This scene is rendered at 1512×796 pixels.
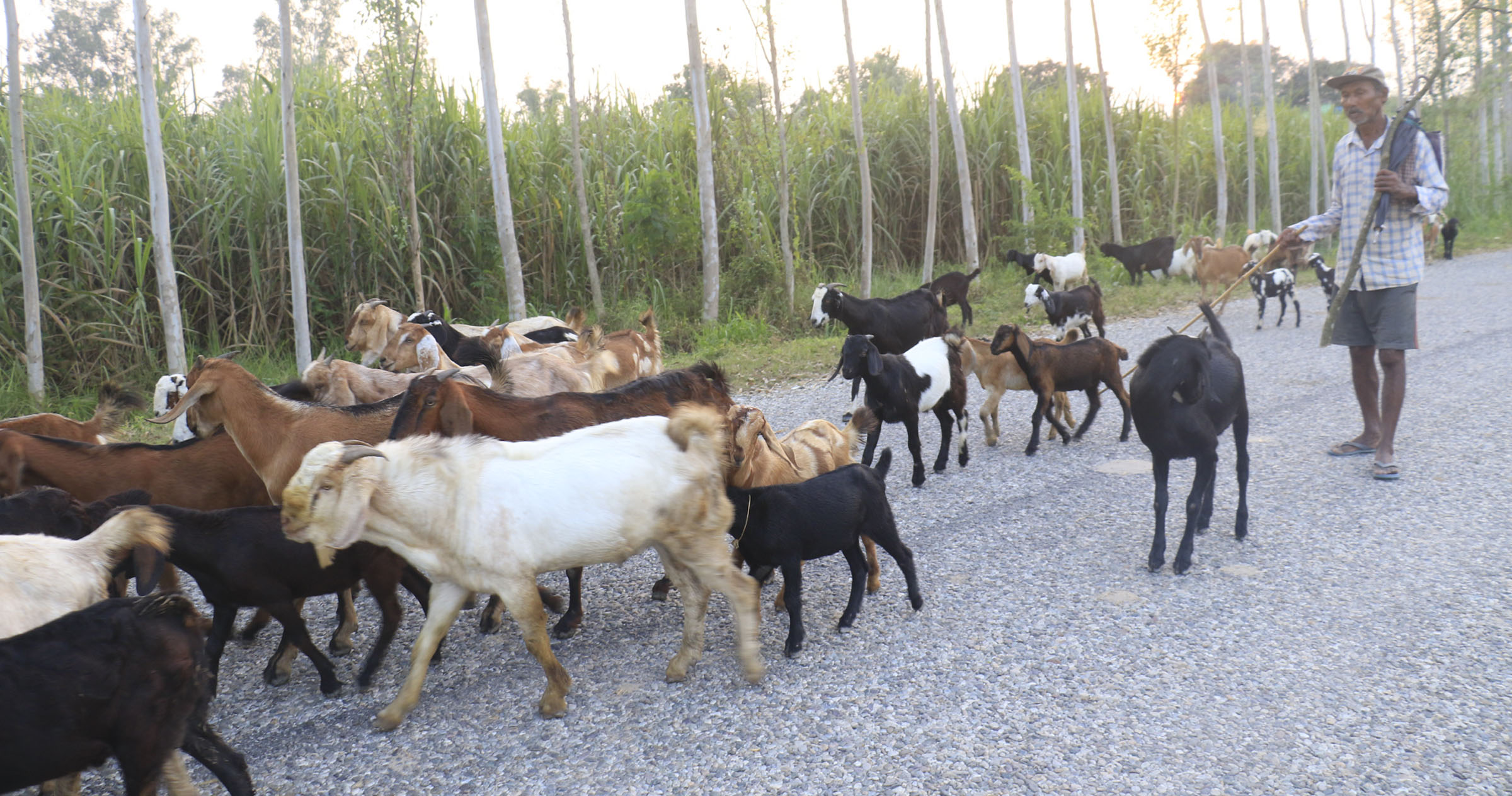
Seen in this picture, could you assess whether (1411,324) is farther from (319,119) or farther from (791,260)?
(319,119)

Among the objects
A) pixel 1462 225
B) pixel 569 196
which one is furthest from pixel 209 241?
pixel 1462 225

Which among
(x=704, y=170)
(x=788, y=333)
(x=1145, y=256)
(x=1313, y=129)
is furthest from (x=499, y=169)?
(x=1313, y=129)

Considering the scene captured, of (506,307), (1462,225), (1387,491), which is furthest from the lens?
(1462,225)

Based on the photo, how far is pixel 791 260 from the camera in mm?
13297

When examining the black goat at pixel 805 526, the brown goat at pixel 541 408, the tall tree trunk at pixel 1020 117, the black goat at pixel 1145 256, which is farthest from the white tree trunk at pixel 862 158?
the black goat at pixel 805 526

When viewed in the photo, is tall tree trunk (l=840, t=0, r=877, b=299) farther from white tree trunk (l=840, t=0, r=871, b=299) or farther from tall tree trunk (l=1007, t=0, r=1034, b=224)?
tall tree trunk (l=1007, t=0, r=1034, b=224)

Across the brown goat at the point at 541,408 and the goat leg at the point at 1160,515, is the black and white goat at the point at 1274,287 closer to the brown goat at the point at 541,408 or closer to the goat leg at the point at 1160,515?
the goat leg at the point at 1160,515

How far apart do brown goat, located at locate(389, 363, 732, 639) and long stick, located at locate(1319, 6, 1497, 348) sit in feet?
12.4

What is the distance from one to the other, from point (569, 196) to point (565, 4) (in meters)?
2.43

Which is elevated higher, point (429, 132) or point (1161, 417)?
point (429, 132)

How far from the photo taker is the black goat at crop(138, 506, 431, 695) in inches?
150

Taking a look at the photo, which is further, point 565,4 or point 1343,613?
point 565,4

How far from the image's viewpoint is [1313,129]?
23.0m

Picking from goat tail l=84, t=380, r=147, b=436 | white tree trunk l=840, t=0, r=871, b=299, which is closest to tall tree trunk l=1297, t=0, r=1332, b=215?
white tree trunk l=840, t=0, r=871, b=299
